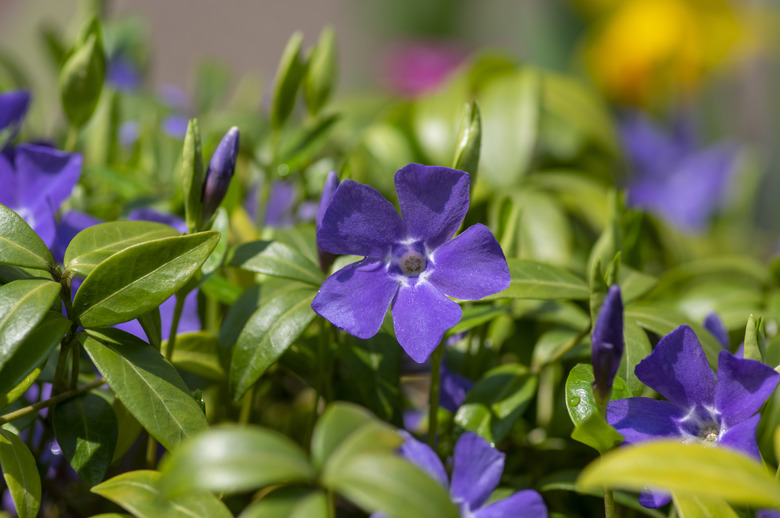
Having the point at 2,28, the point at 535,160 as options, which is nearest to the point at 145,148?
the point at 535,160

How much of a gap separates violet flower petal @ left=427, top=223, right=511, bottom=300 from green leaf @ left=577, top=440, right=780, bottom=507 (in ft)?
0.51

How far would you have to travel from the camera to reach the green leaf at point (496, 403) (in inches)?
22.2

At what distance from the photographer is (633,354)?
541 millimetres

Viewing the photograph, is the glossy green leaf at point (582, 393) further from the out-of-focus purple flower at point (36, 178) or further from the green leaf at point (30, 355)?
the out-of-focus purple flower at point (36, 178)

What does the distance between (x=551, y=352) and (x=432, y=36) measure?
5.07 metres

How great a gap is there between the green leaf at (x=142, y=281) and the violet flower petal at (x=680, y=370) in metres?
0.29

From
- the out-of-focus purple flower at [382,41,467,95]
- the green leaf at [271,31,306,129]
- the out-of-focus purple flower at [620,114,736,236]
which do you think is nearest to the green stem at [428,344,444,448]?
the green leaf at [271,31,306,129]

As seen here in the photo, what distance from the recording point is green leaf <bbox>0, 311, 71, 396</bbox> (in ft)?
1.43

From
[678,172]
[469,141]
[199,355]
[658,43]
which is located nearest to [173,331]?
[199,355]

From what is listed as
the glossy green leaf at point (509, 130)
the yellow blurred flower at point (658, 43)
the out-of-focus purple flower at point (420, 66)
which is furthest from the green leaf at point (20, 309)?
the out-of-focus purple flower at point (420, 66)

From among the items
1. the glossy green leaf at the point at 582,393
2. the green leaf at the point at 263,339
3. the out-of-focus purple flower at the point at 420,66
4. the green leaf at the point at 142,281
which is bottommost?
the out-of-focus purple flower at the point at 420,66

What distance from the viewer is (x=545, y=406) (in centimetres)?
81

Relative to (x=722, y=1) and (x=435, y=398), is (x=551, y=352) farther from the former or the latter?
(x=722, y=1)

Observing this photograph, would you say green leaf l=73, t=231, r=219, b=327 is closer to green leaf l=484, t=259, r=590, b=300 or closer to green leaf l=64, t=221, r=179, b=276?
green leaf l=64, t=221, r=179, b=276
